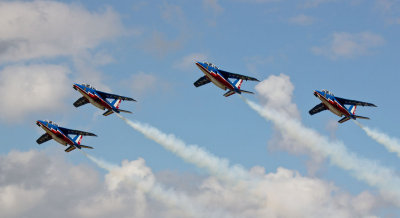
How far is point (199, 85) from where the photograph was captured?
130 m

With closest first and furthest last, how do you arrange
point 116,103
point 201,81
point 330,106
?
point 330,106 → point 116,103 → point 201,81

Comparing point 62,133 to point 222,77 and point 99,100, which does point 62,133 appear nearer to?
point 99,100

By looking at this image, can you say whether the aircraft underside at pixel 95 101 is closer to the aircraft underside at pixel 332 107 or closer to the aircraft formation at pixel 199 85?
the aircraft formation at pixel 199 85

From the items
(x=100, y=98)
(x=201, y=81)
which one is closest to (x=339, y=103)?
(x=201, y=81)

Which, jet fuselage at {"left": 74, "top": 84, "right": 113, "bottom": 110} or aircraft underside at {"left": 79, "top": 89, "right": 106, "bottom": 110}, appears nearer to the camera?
jet fuselage at {"left": 74, "top": 84, "right": 113, "bottom": 110}

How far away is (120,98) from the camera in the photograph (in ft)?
414

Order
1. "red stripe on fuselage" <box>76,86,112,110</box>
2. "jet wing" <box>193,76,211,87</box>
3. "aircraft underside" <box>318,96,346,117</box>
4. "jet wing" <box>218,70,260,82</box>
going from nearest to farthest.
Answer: "aircraft underside" <box>318,96,346,117</box>
"jet wing" <box>218,70,260,82</box>
"red stripe on fuselage" <box>76,86,112,110</box>
"jet wing" <box>193,76,211,87</box>

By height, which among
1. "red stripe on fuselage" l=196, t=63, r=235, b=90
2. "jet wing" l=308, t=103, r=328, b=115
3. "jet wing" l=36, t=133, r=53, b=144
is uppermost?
"jet wing" l=308, t=103, r=328, b=115

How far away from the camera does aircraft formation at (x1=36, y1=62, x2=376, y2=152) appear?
4589 inches

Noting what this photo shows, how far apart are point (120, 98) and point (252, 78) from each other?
27.3 meters

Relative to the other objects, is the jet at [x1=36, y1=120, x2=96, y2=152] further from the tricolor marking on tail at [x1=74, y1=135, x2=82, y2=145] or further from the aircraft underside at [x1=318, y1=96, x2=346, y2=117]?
the aircraft underside at [x1=318, y1=96, x2=346, y2=117]

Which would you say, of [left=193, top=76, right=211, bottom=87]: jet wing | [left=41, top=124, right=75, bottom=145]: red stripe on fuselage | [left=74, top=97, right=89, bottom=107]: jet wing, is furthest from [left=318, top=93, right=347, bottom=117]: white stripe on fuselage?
[left=74, top=97, right=89, bottom=107]: jet wing

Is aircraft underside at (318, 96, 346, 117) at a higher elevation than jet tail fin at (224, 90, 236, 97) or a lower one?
lower

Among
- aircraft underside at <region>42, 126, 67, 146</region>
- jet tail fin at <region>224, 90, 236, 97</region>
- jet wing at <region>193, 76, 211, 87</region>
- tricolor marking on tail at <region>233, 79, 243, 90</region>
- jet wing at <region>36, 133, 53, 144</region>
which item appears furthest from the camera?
jet wing at <region>36, 133, 53, 144</region>
